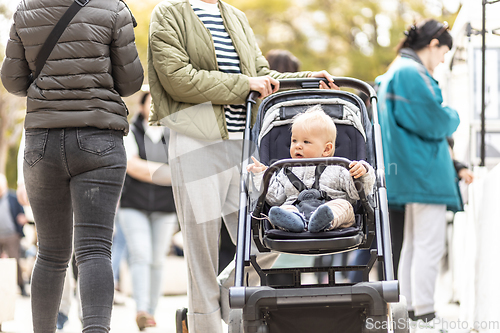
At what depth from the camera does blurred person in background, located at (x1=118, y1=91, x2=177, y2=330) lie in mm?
5246

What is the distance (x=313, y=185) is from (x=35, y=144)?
4.41 ft

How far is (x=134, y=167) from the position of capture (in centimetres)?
550

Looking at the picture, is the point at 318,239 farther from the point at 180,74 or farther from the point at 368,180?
the point at 180,74

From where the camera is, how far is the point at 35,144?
2.95 m

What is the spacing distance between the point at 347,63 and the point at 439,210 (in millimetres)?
15636

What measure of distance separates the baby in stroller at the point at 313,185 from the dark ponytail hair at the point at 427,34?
1648 millimetres

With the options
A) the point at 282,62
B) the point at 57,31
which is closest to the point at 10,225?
the point at 282,62

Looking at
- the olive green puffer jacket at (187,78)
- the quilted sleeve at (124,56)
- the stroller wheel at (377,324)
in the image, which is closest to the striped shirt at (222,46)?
the olive green puffer jacket at (187,78)

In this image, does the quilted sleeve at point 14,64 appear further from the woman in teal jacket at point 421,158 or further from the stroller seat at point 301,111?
the woman in teal jacket at point 421,158

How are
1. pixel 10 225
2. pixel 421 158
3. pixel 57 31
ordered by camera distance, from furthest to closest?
pixel 10 225 < pixel 421 158 < pixel 57 31

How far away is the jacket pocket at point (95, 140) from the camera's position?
9.56ft

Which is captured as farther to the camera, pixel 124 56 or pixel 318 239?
pixel 124 56

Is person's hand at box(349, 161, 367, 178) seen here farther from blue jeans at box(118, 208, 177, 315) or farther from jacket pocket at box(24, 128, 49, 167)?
blue jeans at box(118, 208, 177, 315)

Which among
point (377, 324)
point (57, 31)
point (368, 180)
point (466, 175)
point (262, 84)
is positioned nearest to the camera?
point (377, 324)
